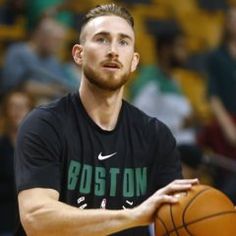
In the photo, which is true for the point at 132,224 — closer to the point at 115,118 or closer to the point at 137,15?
the point at 115,118

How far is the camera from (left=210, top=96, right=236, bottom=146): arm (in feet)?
25.4

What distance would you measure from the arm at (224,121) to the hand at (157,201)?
4396mm

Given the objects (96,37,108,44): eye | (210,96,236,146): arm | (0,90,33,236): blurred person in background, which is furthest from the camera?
(210,96,236,146): arm

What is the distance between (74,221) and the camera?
11.4ft

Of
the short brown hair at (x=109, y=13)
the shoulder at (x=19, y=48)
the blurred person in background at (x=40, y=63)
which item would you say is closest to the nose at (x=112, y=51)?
the short brown hair at (x=109, y=13)

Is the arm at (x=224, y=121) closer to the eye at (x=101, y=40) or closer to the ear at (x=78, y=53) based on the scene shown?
the ear at (x=78, y=53)

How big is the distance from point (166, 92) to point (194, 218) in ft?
16.0

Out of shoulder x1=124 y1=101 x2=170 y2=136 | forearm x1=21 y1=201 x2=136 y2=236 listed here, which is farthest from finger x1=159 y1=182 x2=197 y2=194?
shoulder x1=124 y1=101 x2=170 y2=136

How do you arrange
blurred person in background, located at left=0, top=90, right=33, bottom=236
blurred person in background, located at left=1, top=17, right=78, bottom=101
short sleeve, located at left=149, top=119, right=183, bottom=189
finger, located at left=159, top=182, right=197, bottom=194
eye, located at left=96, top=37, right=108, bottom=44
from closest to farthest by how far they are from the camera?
finger, located at left=159, top=182, right=197, bottom=194 < eye, located at left=96, top=37, right=108, bottom=44 < short sleeve, located at left=149, top=119, right=183, bottom=189 < blurred person in background, located at left=0, top=90, right=33, bottom=236 < blurred person in background, located at left=1, top=17, right=78, bottom=101

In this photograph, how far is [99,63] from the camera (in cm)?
388

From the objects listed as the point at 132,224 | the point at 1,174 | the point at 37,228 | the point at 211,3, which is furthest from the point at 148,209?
the point at 211,3

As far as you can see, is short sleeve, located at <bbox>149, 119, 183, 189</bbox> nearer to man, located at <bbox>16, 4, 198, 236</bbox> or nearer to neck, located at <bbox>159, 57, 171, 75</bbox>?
man, located at <bbox>16, 4, 198, 236</bbox>

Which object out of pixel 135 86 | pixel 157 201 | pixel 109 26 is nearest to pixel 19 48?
pixel 135 86

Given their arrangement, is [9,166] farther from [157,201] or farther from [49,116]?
[157,201]
